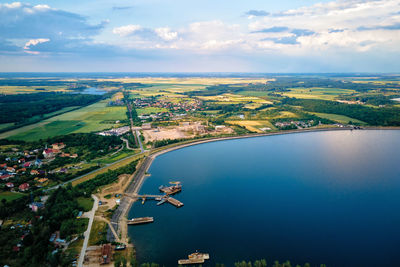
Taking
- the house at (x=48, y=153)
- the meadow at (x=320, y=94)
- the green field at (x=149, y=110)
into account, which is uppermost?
the meadow at (x=320, y=94)

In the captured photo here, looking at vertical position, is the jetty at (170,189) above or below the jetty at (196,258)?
above

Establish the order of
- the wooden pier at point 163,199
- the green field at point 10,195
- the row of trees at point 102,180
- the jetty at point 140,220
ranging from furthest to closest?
1. the row of trees at point 102,180
2. the wooden pier at point 163,199
3. the green field at point 10,195
4. the jetty at point 140,220

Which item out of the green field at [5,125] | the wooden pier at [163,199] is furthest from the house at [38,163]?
the green field at [5,125]

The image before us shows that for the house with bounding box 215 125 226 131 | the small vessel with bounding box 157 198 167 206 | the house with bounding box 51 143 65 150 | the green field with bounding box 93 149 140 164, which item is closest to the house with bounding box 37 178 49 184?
the green field with bounding box 93 149 140 164

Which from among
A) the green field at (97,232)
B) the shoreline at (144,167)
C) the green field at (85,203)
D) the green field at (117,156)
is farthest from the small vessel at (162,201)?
the green field at (117,156)

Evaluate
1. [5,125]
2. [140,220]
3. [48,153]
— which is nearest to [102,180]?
[140,220]

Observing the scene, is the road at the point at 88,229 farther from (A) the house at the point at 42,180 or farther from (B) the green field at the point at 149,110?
(B) the green field at the point at 149,110

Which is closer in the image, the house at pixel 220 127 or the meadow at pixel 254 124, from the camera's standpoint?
the house at pixel 220 127

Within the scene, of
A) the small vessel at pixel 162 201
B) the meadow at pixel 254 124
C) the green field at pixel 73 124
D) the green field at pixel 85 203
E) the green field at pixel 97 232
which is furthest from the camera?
the meadow at pixel 254 124
